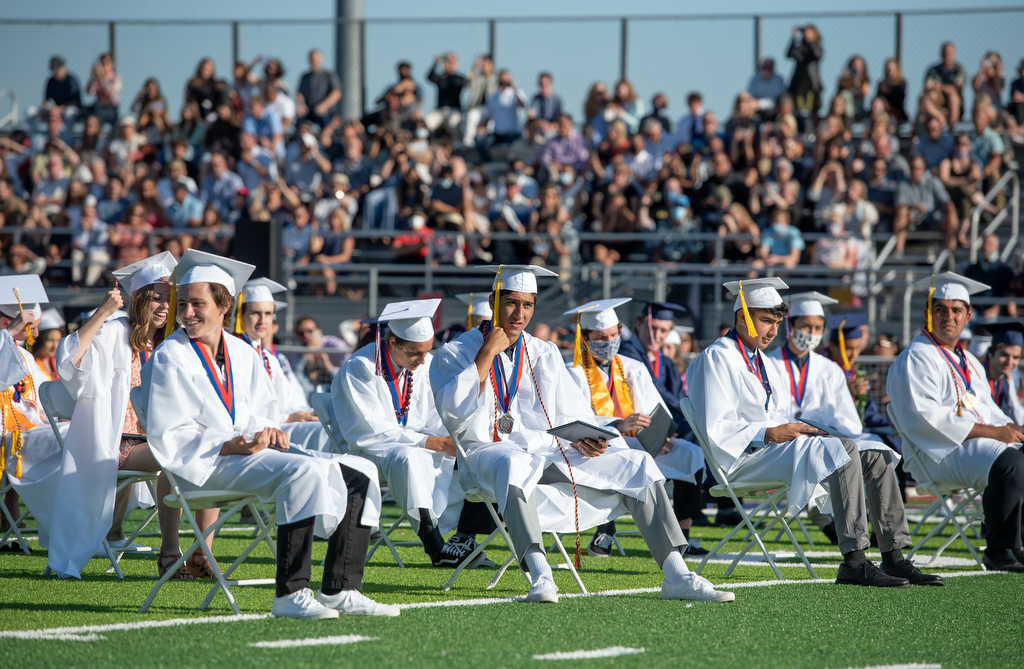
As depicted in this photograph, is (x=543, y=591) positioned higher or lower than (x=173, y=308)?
lower

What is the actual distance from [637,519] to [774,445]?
3.61 feet

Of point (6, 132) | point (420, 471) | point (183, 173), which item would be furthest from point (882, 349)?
point (6, 132)

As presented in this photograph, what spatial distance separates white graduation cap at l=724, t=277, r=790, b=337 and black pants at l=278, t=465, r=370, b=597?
2.88 m

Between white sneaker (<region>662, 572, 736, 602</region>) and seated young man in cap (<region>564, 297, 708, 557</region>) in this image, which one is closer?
white sneaker (<region>662, 572, 736, 602</region>)

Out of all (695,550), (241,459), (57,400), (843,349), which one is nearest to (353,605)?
(241,459)

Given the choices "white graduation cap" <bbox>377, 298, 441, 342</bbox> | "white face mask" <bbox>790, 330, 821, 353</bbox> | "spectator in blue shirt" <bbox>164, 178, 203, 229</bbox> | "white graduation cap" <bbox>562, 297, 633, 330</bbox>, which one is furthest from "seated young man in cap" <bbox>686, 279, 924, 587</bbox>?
"spectator in blue shirt" <bbox>164, 178, 203, 229</bbox>

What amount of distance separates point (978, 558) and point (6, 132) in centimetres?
1742

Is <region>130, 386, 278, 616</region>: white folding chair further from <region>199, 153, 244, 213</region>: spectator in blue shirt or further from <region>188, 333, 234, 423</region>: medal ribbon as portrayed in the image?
<region>199, 153, 244, 213</region>: spectator in blue shirt

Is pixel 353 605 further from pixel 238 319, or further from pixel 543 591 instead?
pixel 238 319

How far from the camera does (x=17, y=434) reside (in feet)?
24.1

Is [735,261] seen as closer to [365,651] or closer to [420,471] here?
[420,471]

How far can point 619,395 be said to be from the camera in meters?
8.50

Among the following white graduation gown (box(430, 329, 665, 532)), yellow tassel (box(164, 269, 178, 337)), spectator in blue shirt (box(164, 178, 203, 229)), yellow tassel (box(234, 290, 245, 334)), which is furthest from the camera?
spectator in blue shirt (box(164, 178, 203, 229))

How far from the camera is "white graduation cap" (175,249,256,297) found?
5625 millimetres
